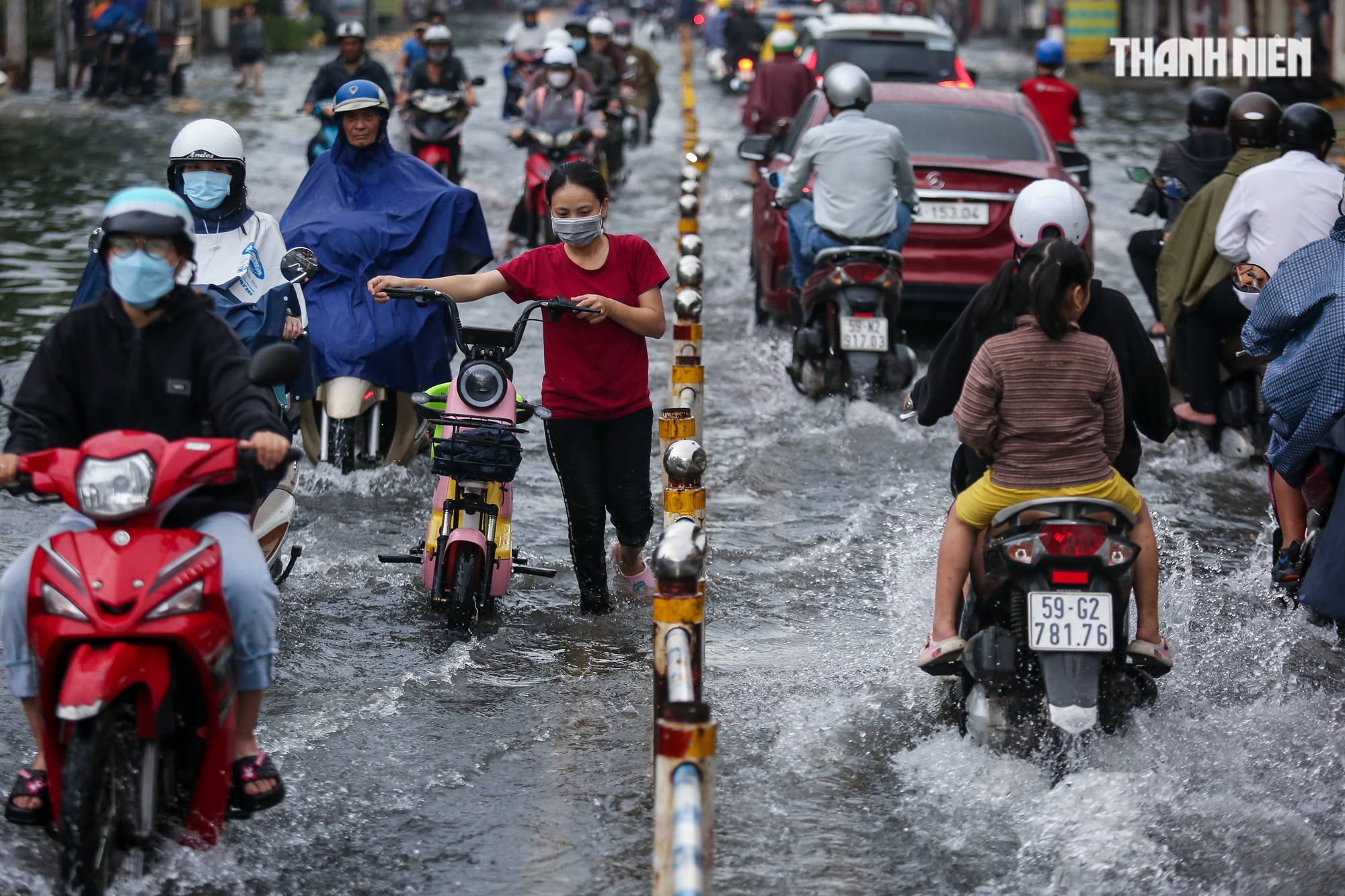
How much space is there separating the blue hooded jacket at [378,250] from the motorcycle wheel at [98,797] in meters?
4.06

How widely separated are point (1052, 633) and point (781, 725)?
1.07 m

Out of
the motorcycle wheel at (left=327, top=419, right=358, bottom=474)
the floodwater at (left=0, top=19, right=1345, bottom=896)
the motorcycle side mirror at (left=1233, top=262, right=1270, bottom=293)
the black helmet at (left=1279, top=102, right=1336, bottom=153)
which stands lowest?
the floodwater at (left=0, top=19, right=1345, bottom=896)

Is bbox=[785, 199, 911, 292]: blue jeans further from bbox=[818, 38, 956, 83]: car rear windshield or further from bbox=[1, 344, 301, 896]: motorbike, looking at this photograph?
bbox=[818, 38, 956, 83]: car rear windshield

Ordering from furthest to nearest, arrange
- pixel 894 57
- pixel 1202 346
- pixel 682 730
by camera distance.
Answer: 1. pixel 894 57
2. pixel 1202 346
3. pixel 682 730

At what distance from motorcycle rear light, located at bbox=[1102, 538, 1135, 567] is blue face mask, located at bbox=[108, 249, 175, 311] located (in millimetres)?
2587

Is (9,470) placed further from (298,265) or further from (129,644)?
(298,265)

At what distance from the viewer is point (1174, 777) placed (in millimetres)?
5082

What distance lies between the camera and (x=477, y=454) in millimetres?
6227

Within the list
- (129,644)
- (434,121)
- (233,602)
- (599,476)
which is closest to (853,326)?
(599,476)

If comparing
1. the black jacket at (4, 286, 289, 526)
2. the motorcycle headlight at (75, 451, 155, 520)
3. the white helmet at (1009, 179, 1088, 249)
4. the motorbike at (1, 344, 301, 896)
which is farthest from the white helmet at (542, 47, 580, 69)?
the motorcycle headlight at (75, 451, 155, 520)

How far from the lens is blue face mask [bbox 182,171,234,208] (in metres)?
6.43

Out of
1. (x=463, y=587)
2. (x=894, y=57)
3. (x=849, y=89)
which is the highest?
(x=894, y=57)

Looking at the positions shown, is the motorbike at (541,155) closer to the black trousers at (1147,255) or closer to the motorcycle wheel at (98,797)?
the black trousers at (1147,255)

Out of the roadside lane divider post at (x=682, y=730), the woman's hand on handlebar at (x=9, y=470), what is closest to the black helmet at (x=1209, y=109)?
the roadside lane divider post at (x=682, y=730)
